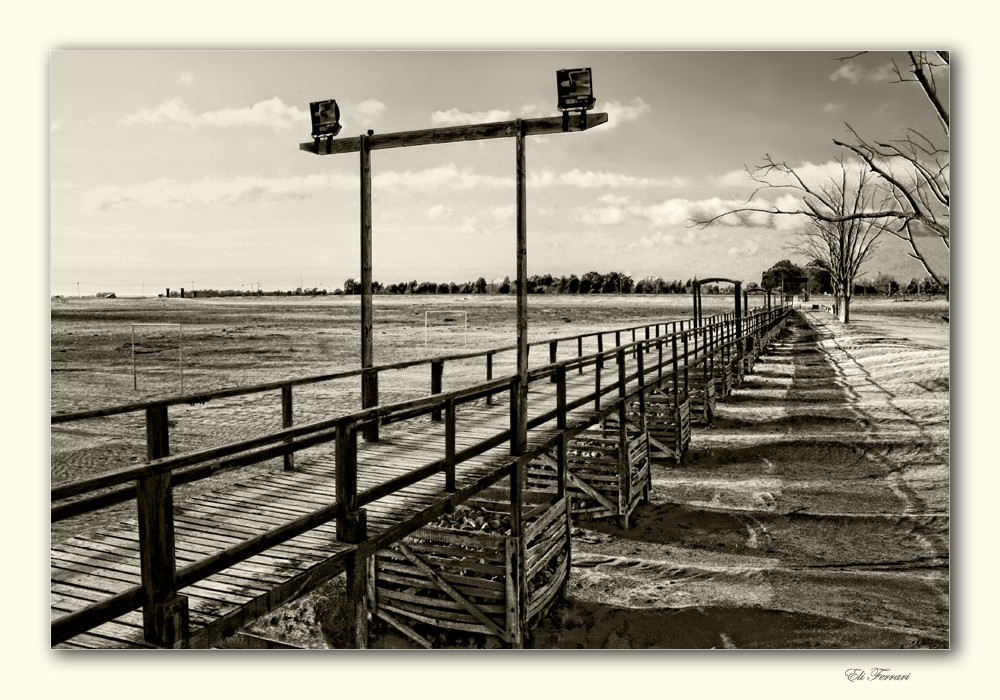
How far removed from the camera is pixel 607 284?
460 inches

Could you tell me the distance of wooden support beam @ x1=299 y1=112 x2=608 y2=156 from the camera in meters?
5.75

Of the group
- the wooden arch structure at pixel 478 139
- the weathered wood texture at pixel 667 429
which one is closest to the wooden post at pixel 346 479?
the wooden arch structure at pixel 478 139

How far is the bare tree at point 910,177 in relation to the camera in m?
6.12

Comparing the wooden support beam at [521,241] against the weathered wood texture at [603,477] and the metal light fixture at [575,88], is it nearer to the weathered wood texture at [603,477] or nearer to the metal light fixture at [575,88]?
the metal light fixture at [575,88]

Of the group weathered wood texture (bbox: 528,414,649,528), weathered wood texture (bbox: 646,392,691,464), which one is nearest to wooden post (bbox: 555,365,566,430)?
weathered wood texture (bbox: 528,414,649,528)

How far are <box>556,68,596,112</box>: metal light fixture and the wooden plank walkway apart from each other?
3079 millimetres

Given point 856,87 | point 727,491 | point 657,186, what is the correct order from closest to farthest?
point 856,87 < point 657,186 < point 727,491

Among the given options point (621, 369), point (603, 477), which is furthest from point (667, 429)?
point (621, 369)

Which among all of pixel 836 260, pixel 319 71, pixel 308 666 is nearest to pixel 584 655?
pixel 308 666

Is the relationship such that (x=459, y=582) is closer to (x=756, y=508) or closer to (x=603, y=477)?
(x=603, y=477)

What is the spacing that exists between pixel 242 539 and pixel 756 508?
799 cm

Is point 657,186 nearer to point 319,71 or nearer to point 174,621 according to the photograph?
point 319,71

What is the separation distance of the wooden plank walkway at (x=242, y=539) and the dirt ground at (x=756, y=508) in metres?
0.89

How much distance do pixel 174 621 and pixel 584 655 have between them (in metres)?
3.35
